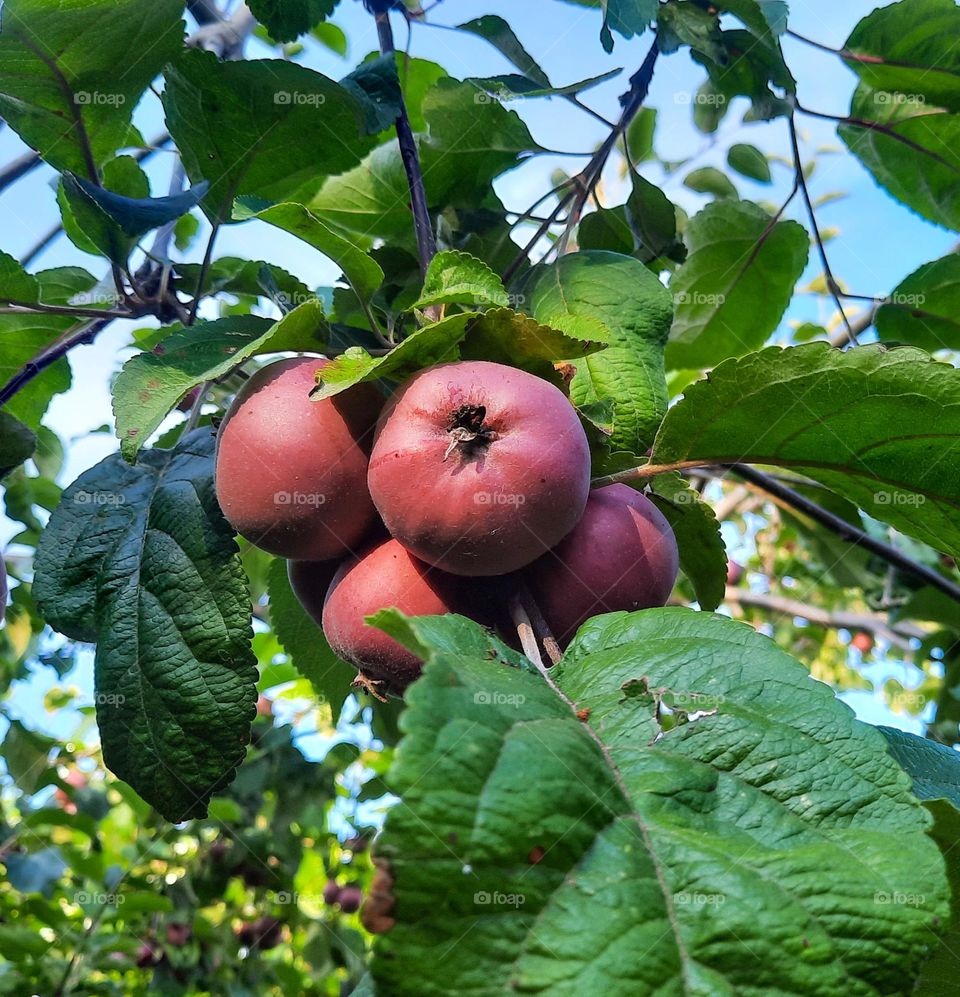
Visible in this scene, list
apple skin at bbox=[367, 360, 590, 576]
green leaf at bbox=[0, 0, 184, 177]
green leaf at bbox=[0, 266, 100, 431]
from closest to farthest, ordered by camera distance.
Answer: apple skin at bbox=[367, 360, 590, 576], green leaf at bbox=[0, 0, 184, 177], green leaf at bbox=[0, 266, 100, 431]

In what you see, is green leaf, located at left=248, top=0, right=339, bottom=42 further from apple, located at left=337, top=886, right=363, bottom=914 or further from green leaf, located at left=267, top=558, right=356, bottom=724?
apple, located at left=337, top=886, right=363, bottom=914

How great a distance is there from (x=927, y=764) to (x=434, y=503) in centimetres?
64

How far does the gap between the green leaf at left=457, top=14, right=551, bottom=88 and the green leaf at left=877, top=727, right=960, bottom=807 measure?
3.71 ft

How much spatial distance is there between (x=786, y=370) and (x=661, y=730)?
432mm

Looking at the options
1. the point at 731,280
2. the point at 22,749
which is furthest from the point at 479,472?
the point at 22,749

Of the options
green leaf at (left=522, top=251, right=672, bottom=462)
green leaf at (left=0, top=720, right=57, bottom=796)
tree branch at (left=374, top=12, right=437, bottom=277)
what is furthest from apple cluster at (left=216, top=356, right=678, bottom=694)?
green leaf at (left=0, top=720, right=57, bottom=796)

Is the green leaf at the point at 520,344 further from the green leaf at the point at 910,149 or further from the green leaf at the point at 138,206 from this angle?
the green leaf at the point at 910,149

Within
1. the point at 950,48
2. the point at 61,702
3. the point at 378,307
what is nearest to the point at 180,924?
the point at 61,702

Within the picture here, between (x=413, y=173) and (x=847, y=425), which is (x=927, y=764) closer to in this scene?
(x=847, y=425)

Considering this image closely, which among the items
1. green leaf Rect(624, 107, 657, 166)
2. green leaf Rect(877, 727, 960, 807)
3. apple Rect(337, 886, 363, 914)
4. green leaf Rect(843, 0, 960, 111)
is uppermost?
green leaf Rect(624, 107, 657, 166)

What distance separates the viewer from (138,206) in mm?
1229

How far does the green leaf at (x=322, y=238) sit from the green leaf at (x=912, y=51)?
114cm

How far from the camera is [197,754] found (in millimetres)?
1056

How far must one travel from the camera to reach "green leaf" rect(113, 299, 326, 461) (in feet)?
3.15
